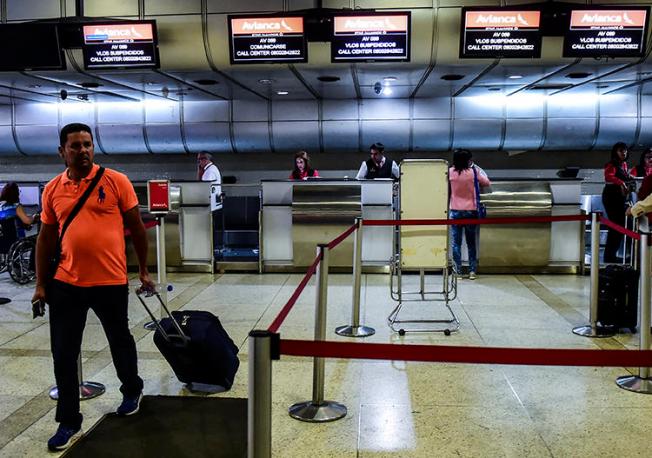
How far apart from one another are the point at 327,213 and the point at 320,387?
5.31m

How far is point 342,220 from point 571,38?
159 inches

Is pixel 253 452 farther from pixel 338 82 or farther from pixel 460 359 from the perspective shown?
pixel 338 82

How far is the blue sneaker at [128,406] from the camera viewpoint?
13.5 ft

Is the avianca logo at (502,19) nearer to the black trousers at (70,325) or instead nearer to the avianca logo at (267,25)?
the avianca logo at (267,25)

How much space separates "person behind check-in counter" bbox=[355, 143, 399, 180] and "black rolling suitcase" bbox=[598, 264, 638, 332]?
4837 mm

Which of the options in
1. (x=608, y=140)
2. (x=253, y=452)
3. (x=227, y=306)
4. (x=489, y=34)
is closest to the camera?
(x=253, y=452)

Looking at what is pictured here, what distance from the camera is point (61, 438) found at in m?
3.68

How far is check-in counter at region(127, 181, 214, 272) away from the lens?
9.67 m

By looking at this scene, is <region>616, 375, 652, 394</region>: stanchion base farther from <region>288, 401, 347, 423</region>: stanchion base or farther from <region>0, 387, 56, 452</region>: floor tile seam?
<region>0, 387, 56, 452</region>: floor tile seam

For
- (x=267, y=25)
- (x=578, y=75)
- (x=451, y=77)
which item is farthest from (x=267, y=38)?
(x=578, y=75)

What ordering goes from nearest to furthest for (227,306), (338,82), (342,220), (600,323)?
(600,323), (227,306), (342,220), (338,82)

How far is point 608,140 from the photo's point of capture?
40.1 ft

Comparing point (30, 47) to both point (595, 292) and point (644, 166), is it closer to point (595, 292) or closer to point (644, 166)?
point (595, 292)

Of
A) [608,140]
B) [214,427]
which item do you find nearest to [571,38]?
[608,140]
